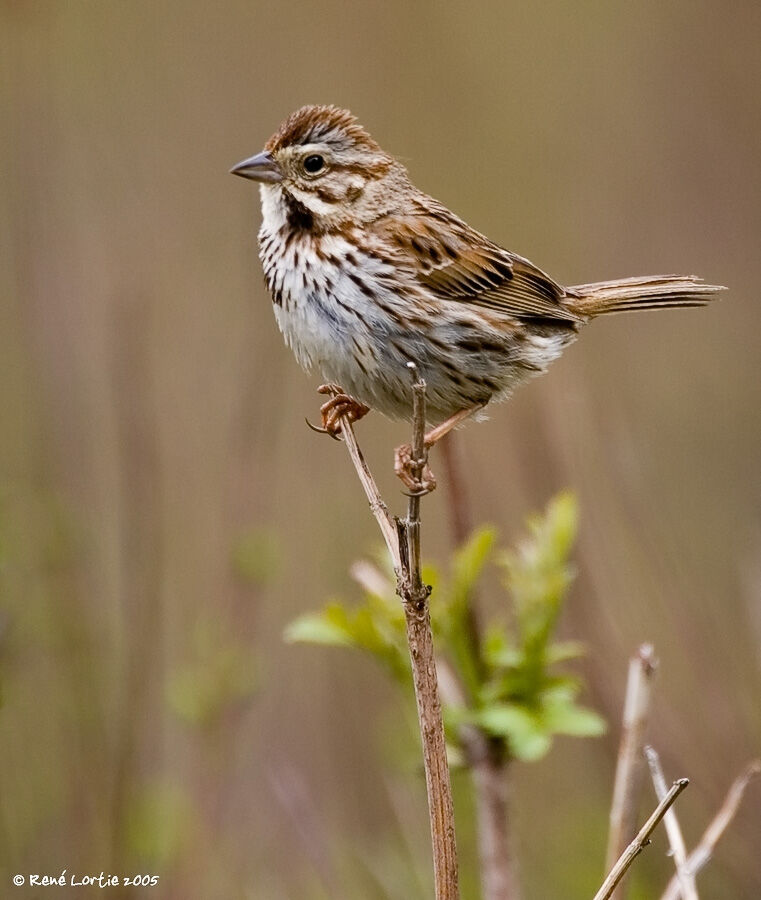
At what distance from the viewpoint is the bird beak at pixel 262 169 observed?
12.7 ft

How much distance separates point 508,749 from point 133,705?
0.86m

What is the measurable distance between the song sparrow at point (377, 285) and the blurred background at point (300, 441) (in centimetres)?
18

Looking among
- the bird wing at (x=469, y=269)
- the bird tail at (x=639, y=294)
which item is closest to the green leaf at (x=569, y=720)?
the bird wing at (x=469, y=269)

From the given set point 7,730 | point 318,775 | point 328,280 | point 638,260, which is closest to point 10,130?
point 328,280

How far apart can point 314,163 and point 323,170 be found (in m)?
0.03

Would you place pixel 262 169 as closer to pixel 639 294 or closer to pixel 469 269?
pixel 469 269

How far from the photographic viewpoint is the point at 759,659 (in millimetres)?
3752

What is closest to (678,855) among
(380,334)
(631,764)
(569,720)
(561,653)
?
(631,764)

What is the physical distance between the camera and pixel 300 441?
5.61m

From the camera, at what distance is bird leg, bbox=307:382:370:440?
12.6 ft

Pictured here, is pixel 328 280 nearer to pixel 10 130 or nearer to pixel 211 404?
pixel 10 130

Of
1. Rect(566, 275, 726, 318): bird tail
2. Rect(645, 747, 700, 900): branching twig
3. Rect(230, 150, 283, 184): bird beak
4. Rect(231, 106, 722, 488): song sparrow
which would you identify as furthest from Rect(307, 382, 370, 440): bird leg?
Rect(645, 747, 700, 900): branching twig

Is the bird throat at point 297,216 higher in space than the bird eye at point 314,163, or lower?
lower

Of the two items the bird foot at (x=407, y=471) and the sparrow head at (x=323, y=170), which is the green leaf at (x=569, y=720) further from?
the sparrow head at (x=323, y=170)
